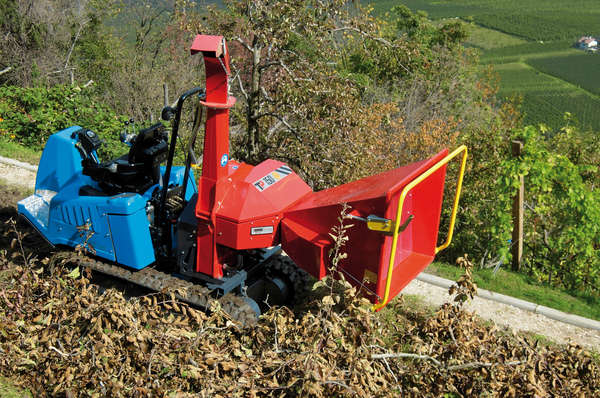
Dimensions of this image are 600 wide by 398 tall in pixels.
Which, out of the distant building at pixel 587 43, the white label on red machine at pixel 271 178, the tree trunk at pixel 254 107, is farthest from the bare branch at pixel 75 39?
the distant building at pixel 587 43

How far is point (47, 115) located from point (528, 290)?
10.3 m

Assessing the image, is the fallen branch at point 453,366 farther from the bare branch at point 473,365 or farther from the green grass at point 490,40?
the green grass at point 490,40

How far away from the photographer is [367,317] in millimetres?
4379

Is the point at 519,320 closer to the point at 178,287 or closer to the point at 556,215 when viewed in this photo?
the point at 556,215

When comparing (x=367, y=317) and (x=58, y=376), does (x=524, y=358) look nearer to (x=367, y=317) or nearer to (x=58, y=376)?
(x=367, y=317)

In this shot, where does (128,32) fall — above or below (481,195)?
above

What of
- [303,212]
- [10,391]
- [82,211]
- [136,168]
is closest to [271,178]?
[303,212]

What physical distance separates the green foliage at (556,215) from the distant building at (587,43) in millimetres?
41009

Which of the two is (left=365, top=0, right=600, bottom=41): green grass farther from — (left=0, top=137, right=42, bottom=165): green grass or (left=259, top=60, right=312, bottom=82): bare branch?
(left=0, top=137, right=42, bottom=165): green grass

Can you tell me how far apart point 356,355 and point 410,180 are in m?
1.52

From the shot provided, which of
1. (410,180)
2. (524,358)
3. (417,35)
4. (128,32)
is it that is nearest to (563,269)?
(524,358)

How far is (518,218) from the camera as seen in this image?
798 cm

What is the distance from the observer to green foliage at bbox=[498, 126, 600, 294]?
7.88m

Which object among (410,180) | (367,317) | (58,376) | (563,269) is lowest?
(563,269)
